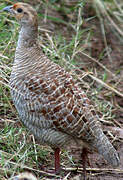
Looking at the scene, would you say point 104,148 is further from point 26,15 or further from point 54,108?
point 26,15

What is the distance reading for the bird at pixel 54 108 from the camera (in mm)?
3684

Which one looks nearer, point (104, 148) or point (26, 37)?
point (104, 148)

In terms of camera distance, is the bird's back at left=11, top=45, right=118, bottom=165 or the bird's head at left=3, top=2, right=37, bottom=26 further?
the bird's head at left=3, top=2, right=37, bottom=26

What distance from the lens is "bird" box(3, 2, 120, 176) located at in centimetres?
368

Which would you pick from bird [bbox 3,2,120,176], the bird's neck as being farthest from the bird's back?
the bird's neck

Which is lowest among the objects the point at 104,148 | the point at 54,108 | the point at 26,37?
the point at 104,148

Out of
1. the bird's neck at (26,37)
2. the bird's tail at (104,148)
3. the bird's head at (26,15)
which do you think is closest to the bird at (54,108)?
the bird's tail at (104,148)

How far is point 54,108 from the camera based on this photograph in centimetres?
368

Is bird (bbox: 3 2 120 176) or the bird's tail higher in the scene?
bird (bbox: 3 2 120 176)

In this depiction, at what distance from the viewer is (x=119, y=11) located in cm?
767

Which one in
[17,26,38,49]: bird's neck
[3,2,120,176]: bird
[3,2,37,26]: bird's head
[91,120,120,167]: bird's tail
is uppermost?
[3,2,37,26]: bird's head

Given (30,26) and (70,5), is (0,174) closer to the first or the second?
(30,26)

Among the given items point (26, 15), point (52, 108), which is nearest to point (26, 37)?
point (26, 15)

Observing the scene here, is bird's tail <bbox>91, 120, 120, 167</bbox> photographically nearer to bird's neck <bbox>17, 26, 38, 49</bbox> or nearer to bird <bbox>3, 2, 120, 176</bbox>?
bird <bbox>3, 2, 120, 176</bbox>
